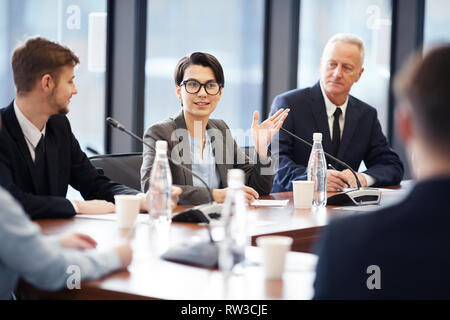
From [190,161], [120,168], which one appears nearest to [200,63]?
[190,161]

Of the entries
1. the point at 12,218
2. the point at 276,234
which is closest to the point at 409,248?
the point at 12,218

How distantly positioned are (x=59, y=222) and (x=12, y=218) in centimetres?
81

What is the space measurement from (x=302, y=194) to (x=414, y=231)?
1692mm

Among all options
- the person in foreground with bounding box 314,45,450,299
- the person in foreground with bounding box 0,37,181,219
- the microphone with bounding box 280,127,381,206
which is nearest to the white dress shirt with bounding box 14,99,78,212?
the person in foreground with bounding box 0,37,181,219

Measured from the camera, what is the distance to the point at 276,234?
2.21 m

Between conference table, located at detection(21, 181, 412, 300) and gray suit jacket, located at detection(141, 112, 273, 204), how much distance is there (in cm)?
43

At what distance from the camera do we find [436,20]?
6508 millimetres

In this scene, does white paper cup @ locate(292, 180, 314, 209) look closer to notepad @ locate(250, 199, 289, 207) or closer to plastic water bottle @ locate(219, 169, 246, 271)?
notepad @ locate(250, 199, 289, 207)

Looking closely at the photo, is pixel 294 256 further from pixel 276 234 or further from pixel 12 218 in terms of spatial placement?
pixel 12 218

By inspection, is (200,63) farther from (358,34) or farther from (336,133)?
(358,34)

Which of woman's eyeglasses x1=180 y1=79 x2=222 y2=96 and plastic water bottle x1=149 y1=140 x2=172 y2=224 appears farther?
woman's eyeglasses x1=180 y1=79 x2=222 y2=96

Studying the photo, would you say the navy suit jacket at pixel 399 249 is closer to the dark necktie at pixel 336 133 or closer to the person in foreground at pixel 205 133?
the person in foreground at pixel 205 133

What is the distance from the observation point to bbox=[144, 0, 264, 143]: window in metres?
4.57
